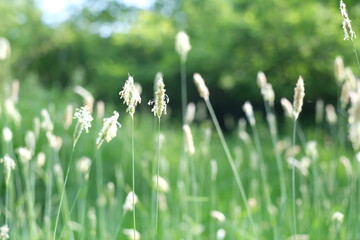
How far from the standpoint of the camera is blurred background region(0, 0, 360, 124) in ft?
28.0

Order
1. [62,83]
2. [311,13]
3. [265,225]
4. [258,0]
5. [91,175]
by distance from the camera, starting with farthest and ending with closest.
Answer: [62,83], [258,0], [311,13], [91,175], [265,225]

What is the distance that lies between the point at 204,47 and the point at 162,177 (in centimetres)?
666

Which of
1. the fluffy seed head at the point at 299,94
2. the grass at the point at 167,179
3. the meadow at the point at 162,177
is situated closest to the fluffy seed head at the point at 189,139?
the meadow at the point at 162,177

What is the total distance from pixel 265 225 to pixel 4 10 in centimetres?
1406

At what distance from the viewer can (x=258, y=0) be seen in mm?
8844

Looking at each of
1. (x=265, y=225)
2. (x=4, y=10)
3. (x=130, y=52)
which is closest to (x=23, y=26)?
(x=4, y=10)

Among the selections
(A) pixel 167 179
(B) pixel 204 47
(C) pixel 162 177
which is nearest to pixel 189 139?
(A) pixel 167 179

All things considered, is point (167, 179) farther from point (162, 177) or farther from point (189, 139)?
point (189, 139)

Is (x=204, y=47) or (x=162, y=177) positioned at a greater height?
(x=204, y=47)

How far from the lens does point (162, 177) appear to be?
337cm

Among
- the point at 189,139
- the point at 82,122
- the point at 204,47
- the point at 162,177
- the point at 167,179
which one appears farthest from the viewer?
the point at 204,47

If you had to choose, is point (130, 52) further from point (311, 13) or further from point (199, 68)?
point (311, 13)

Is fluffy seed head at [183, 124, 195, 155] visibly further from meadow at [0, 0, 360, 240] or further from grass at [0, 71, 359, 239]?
grass at [0, 71, 359, 239]

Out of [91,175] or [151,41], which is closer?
[91,175]
